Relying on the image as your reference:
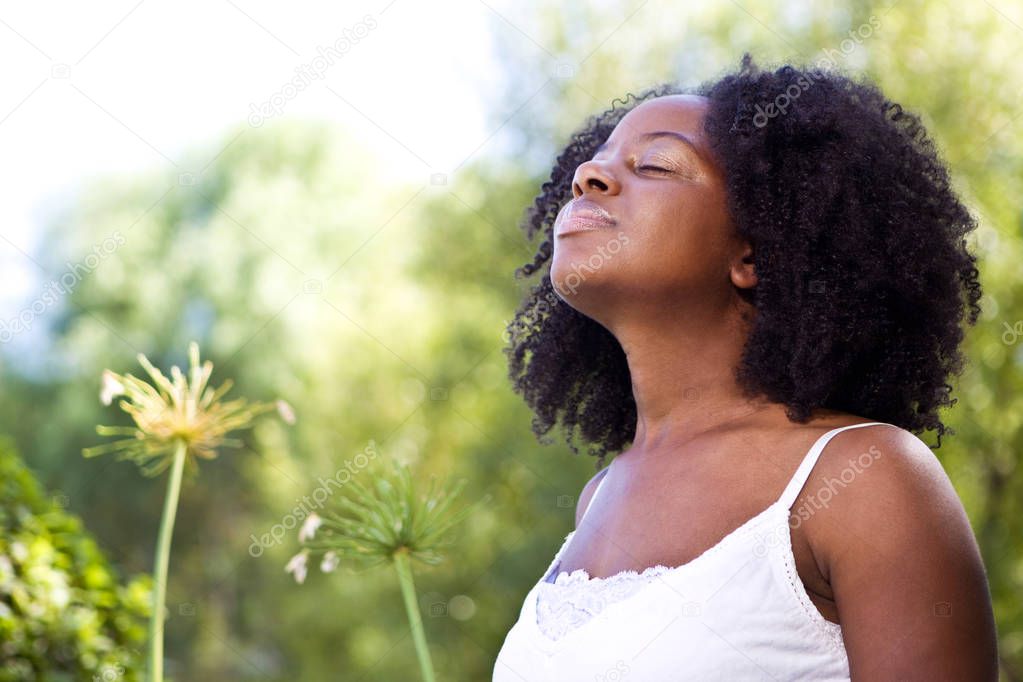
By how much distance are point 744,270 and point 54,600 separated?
231 cm

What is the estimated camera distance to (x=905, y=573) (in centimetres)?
172

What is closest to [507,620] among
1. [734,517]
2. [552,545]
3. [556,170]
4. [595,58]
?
[552,545]

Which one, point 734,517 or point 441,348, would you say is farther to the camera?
point 441,348

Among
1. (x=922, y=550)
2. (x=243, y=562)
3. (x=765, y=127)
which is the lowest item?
(x=922, y=550)

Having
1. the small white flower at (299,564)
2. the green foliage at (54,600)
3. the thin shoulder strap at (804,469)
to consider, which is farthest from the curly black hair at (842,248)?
the green foliage at (54,600)

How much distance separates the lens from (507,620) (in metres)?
12.0

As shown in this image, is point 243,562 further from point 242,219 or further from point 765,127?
point 765,127

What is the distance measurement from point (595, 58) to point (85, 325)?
10.7 m

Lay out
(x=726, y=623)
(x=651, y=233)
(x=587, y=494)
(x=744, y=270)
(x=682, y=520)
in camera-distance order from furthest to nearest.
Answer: (x=587, y=494) → (x=744, y=270) → (x=651, y=233) → (x=682, y=520) → (x=726, y=623)

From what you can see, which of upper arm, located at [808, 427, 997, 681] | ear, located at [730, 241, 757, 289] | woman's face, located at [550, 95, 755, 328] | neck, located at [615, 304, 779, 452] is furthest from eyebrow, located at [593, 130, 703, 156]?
upper arm, located at [808, 427, 997, 681]

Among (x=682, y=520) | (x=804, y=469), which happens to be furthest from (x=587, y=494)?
(x=804, y=469)

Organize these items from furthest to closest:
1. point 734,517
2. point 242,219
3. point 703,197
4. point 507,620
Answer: point 242,219, point 507,620, point 703,197, point 734,517

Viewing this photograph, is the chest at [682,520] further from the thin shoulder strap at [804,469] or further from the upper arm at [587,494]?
the upper arm at [587,494]

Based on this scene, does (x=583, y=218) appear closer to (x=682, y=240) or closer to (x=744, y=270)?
(x=682, y=240)
